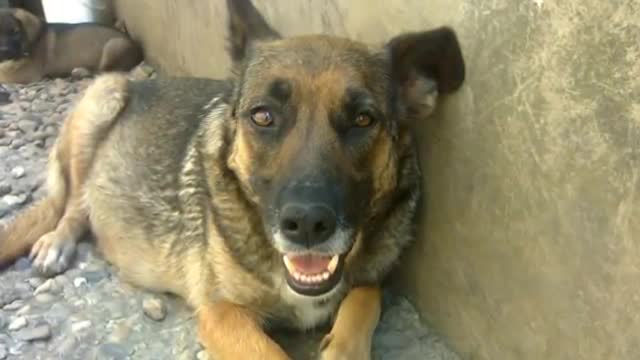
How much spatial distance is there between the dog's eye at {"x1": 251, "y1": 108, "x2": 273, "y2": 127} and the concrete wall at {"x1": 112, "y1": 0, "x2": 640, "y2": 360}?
2.18 feet

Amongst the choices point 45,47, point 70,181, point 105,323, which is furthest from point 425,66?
point 45,47

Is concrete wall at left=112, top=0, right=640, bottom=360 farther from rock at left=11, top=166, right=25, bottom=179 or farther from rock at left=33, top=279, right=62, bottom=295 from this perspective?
rock at left=11, top=166, right=25, bottom=179

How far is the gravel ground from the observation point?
3785mm

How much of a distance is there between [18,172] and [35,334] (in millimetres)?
1794

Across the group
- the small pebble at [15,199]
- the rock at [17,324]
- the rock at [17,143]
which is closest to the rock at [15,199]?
the small pebble at [15,199]

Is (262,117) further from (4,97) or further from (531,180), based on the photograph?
(4,97)

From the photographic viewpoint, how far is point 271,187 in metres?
3.24

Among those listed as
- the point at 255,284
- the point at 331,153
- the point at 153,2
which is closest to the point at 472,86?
the point at 331,153

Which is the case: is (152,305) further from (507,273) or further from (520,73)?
(520,73)

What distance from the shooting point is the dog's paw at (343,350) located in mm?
3426

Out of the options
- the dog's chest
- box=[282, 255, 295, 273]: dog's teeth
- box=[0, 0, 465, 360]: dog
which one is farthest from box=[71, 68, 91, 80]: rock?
box=[282, 255, 295, 273]: dog's teeth

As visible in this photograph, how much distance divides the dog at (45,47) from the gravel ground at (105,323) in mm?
3235

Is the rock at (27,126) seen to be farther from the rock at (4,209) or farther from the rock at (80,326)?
the rock at (80,326)

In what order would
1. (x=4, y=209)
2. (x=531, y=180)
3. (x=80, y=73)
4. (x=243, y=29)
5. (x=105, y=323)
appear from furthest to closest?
(x=80, y=73)
(x=4, y=209)
(x=105, y=323)
(x=243, y=29)
(x=531, y=180)
